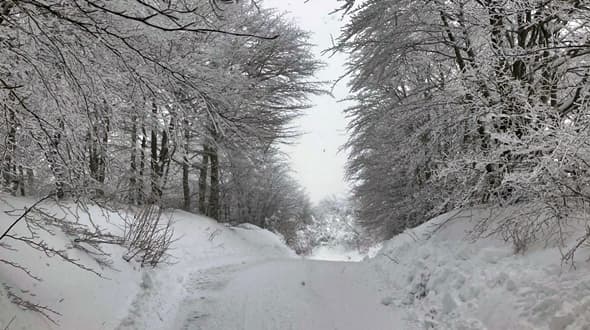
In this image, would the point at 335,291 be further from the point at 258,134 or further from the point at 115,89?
the point at 115,89

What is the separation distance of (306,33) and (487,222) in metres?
11.9

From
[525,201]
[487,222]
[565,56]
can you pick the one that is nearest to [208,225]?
[487,222]

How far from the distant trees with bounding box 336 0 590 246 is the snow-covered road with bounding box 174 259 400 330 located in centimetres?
194

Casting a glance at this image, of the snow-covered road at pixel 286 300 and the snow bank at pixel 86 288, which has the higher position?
the snow bank at pixel 86 288

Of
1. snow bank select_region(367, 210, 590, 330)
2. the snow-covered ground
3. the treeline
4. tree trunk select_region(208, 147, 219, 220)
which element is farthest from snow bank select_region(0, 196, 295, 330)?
tree trunk select_region(208, 147, 219, 220)

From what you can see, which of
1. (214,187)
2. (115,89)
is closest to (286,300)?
(115,89)

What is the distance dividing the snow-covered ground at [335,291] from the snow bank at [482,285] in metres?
0.01

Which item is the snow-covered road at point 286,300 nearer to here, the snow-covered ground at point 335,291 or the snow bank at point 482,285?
the snow-covered ground at point 335,291

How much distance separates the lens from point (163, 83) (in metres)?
3.65

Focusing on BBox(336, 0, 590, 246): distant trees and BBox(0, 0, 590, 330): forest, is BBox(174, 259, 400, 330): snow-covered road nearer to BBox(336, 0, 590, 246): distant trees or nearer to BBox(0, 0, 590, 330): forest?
BBox(0, 0, 590, 330): forest

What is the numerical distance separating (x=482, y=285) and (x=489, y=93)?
7.94 feet

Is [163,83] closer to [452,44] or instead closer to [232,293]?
[232,293]

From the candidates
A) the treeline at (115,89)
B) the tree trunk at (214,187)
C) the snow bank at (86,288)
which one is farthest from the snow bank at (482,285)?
the tree trunk at (214,187)

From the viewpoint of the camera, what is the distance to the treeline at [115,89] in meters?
3.22
